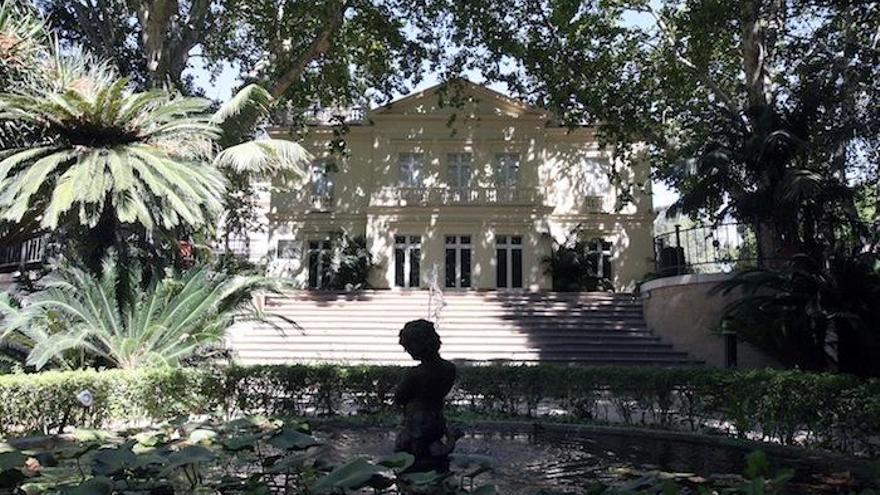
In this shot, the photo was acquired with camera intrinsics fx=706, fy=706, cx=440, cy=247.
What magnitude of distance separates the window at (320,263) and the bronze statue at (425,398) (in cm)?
2162

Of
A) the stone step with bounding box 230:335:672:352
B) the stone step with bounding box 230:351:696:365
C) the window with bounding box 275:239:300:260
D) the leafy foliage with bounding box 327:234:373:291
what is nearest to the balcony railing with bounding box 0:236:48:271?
the stone step with bounding box 230:335:672:352

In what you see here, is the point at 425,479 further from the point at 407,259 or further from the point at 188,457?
the point at 407,259

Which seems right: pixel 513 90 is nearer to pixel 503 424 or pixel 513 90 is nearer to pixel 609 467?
pixel 503 424

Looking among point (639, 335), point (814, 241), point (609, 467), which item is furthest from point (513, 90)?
point (609, 467)

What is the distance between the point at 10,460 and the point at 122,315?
7.90m

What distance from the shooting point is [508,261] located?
27062 mm

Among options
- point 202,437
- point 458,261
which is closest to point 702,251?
point 458,261

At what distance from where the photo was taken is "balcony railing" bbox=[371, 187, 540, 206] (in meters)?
27.3

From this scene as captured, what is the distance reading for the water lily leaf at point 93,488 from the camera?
2977mm

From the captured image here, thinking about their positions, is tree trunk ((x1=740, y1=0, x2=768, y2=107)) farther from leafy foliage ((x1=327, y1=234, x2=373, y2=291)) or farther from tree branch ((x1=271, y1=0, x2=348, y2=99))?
leafy foliage ((x1=327, y1=234, x2=373, y2=291))

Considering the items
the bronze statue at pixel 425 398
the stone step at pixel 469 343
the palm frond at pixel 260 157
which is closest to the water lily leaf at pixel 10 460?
the bronze statue at pixel 425 398

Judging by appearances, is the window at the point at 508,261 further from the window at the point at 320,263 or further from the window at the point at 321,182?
the window at the point at 321,182

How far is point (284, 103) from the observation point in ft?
68.3

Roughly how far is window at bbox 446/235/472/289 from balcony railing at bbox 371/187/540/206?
56.6 inches
